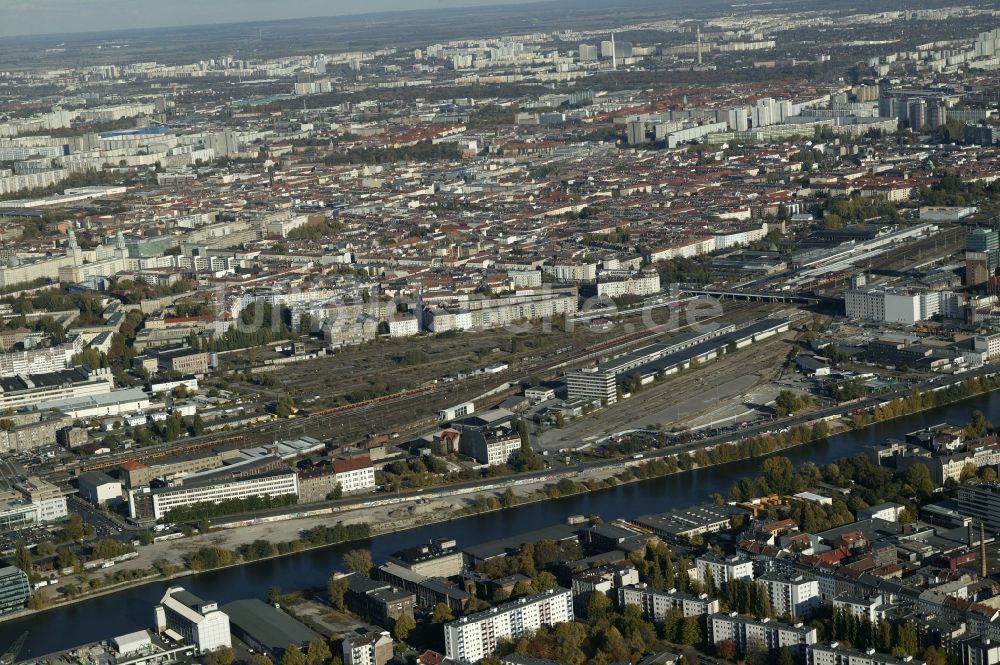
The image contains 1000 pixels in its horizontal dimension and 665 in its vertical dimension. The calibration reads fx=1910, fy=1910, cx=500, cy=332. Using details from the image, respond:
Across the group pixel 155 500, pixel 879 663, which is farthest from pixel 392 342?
pixel 879 663

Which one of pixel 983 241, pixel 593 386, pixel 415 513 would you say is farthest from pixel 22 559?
pixel 983 241

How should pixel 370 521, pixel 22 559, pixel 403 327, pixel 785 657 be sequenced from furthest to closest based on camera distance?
pixel 403 327 < pixel 370 521 < pixel 22 559 < pixel 785 657

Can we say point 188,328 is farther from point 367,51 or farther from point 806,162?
point 367,51

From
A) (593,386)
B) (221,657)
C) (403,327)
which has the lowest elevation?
(403,327)

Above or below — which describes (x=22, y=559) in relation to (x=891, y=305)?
above

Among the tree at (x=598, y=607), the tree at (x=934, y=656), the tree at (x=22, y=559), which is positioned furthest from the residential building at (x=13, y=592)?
the tree at (x=934, y=656)

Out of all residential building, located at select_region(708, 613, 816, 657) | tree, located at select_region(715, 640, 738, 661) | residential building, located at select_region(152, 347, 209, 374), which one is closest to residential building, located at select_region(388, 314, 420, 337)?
residential building, located at select_region(152, 347, 209, 374)

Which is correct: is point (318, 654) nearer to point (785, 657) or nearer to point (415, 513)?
point (785, 657)

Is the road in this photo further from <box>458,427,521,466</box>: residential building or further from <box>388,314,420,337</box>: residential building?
<box>388,314,420,337</box>: residential building
